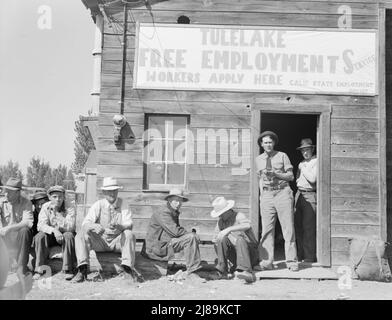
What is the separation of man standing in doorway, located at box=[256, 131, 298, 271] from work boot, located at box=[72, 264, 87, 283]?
262 cm

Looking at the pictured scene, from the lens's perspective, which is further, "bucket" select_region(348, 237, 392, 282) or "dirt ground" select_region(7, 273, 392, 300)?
"bucket" select_region(348, 237, 392, 282)

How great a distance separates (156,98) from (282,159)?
7.46ft

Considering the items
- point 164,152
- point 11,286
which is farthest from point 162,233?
point 11,286

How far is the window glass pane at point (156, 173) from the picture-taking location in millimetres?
8438

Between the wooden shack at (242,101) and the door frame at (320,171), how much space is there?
0.05 feet

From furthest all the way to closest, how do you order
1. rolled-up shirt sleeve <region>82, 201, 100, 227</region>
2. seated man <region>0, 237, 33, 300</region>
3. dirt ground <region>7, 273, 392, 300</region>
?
rolled-up shirt sleeve <region>82, 201, 100, 227</region> → dirt ground <region>7, 273, 392, 300</region> → seated man <region>0, 237, 33, 300</region>

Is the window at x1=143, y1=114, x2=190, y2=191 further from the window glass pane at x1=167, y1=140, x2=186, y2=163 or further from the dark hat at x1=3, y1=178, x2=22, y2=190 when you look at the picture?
the dark hat at x1=3, y1=178, x2=22, y2=190

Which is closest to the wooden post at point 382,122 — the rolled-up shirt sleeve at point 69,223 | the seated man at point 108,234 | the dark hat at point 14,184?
the seated man at point 108,234

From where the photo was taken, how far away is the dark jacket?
23.9 feet

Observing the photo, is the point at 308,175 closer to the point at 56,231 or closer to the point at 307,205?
Answer: the point at 307,205

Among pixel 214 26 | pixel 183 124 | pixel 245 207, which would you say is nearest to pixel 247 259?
pixel 245 207

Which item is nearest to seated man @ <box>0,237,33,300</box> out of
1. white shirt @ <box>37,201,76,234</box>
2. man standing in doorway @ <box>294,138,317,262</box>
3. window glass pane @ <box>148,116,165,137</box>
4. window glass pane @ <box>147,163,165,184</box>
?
white shirt @ <box>37,201,76,234</box>

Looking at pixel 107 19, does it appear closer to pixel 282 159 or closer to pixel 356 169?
pixel 282 159

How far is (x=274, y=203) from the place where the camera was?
788 centimetres
